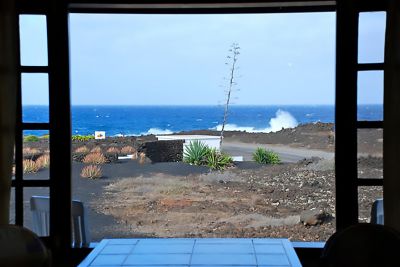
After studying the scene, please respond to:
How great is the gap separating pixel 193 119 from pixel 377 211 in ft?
41.1

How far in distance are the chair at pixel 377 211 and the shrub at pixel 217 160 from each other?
9.22m

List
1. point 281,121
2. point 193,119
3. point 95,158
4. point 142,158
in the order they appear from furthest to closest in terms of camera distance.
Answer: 1. point 193,119
2. point 281,121
3. point 142,158
4. point 95,158

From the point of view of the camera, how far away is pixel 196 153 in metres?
11.7

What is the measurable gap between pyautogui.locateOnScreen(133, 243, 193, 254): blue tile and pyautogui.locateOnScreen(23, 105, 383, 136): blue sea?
38.0 feet

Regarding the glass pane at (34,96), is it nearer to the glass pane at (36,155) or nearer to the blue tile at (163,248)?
the glass pane at (36,155)

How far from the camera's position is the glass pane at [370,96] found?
7.65 ft

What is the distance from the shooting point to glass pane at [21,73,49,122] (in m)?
2.43

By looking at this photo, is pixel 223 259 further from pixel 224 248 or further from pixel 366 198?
pixel 366 198

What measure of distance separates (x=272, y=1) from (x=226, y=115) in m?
11.3

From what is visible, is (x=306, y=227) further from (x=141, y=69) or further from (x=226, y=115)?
(x=141, y=69)

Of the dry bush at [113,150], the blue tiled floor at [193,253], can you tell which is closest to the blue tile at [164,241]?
the blue tiled floor at [193,253]

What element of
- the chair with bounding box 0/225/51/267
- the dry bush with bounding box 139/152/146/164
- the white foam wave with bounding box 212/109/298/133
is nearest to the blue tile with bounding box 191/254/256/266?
the chair with bounding box 0/225/51/267

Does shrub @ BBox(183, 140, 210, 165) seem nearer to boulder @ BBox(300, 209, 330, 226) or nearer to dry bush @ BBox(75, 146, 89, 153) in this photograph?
dry bush @ BBox(75, 146, 89, 153)

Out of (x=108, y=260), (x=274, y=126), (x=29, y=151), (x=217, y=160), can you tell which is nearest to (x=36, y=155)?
(x=29, y=151)
